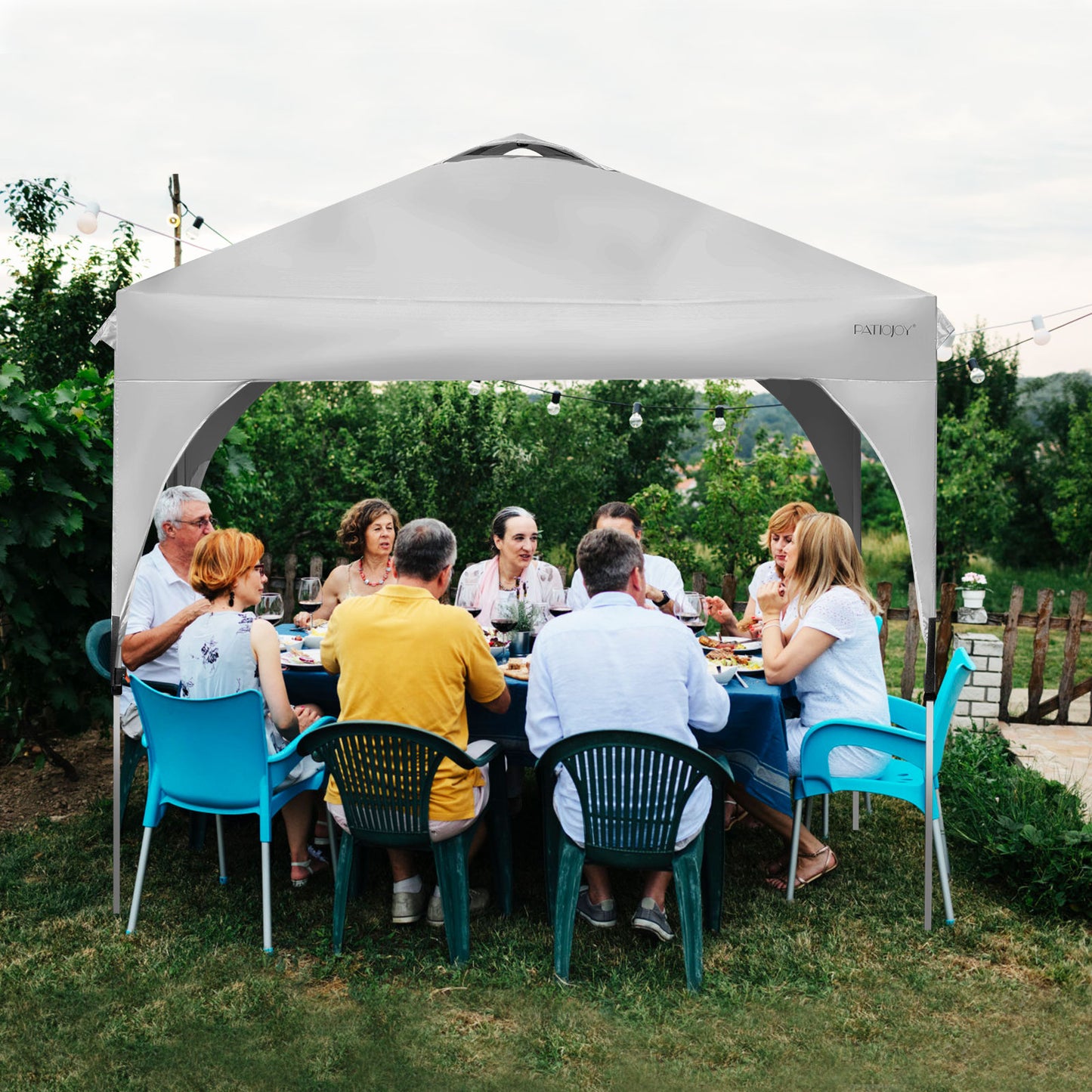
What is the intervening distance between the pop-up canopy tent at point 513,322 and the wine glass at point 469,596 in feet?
5.13

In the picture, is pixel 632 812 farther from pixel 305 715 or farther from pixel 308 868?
pixel 308 868

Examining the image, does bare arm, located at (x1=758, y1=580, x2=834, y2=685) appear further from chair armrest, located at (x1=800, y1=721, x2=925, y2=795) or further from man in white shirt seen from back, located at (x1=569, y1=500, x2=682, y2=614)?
man in white shirt seen from back, located at (x1=569, y1=500, x2=682, y2=614)

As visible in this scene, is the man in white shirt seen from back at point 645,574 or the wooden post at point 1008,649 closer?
the man in white shirt seen from back at point 645,574

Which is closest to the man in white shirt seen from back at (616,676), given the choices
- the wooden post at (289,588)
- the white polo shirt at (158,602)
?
the white polo shirt at (158,602)

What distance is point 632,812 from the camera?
2.90m

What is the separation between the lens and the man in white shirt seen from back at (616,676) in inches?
113

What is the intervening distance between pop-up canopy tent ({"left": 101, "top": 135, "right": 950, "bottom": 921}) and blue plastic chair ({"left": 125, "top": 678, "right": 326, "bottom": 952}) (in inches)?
13.3

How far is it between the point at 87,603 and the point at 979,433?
545 inches

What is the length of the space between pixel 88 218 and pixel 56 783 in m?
2.73

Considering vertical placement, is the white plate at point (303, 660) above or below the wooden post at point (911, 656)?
above

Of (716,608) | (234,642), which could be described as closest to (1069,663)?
(716,608)

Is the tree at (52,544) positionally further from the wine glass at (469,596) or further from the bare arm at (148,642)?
the wine glass at (469,596)

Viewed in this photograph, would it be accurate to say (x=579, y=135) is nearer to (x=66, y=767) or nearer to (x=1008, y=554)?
(x=1008, y=554)

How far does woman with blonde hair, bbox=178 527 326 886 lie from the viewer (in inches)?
127
